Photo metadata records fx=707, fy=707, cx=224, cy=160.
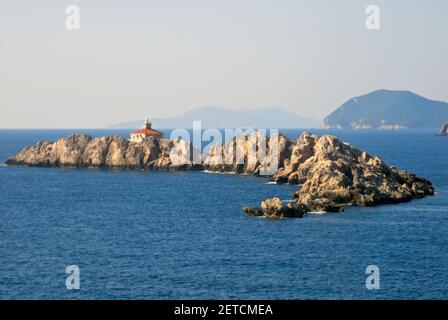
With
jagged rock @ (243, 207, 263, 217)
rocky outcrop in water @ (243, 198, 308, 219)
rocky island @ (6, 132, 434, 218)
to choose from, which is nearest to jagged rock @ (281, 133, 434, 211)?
rocky island @ (6, 132, 434, 218)

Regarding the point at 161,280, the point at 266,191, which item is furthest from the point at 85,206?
the point at 161,280

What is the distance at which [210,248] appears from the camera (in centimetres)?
7756

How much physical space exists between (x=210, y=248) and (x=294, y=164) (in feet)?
242

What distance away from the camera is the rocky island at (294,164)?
110 m

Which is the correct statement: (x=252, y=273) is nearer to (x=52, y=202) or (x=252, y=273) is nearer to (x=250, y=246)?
(x=250, y=246)

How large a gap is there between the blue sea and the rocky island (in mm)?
3539

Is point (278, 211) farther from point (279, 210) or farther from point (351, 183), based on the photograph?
point (351, 183)

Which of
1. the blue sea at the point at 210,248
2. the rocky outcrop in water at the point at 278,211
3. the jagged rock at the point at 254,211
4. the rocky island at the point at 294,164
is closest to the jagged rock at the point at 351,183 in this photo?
the rocky island at the point at 294,164

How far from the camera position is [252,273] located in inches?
2586

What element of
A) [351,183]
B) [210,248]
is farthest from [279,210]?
[210,248]

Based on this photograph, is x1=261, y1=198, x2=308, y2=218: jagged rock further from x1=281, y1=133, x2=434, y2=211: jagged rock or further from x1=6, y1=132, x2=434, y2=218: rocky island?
x1=281, y1=133, x2=434, y2=211: jagged rock

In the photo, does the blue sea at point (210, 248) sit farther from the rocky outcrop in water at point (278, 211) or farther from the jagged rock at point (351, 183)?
the jagged rock at point (351, 183)

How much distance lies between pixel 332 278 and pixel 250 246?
51.3ft
